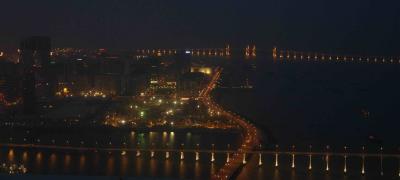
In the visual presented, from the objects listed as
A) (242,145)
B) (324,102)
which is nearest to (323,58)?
(324,102)

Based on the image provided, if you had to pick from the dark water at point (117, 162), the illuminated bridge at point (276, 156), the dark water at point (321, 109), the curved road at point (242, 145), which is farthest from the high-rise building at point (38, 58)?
the illuminated bridge at point (276, 156)

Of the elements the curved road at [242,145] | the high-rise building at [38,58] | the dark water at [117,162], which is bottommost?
the dark water at [117,162]

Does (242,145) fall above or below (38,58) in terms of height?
below

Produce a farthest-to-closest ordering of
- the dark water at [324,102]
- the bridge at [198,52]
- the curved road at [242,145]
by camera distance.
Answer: the bridge at [198,52] < the dark water at [324,102] < the curved road at [242,145]

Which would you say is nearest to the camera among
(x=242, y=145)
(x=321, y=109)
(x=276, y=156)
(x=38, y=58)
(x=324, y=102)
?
(x=276, y=156)

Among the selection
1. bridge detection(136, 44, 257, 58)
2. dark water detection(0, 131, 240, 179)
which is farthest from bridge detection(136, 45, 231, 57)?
dark water detection(0, 131, 240, 179)

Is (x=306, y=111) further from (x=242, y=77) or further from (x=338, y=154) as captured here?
(x=242, y=77)

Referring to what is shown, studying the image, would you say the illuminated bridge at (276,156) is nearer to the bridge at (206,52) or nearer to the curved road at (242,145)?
the curved road at (242,145)

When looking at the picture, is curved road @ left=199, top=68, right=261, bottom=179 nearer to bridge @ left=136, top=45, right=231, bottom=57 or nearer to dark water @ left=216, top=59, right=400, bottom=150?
dark water @ left=216, top=59, right=400, bottom=150

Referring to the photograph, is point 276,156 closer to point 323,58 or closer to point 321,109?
point 321,109

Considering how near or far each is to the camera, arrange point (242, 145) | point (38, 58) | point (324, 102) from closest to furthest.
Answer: point (242, 145) → point (324, 102) → point (38, 58)

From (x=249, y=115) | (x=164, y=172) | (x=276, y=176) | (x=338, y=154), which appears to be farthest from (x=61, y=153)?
(x=249, y=115)

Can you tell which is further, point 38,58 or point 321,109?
point 38,58

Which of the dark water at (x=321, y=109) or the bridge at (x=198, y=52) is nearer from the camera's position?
the dark water at (x=321, y=109)
